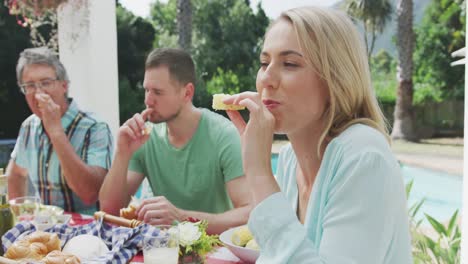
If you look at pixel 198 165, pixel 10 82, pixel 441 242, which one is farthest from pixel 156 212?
pixel 10 82

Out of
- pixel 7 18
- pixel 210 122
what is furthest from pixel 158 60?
pixel 7 18

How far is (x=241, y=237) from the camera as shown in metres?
1.39

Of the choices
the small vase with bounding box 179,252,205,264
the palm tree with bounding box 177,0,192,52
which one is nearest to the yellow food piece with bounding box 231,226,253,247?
the small vase with bounding box 179,252,205,264

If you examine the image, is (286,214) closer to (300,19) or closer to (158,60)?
(300,19)

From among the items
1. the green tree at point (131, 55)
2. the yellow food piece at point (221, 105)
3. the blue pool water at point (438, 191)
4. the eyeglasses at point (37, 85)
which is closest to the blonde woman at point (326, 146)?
the yellow food piece at point (221, 105)

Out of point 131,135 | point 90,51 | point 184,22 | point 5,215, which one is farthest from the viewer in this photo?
point 184,22

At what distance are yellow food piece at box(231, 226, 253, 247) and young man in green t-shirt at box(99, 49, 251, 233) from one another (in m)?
0.57

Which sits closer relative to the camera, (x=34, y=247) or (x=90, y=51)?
(x=34, y=247)

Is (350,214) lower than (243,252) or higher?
higher

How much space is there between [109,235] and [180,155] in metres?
0.78

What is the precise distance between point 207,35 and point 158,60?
4819 millimetres

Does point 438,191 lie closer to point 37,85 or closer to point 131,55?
point 131,55

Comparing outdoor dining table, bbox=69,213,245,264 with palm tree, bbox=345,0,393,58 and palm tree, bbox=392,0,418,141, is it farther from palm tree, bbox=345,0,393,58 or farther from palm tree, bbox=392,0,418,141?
palm tree, bbox=392,0,418,141

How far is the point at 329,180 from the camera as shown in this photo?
37.7 inches
